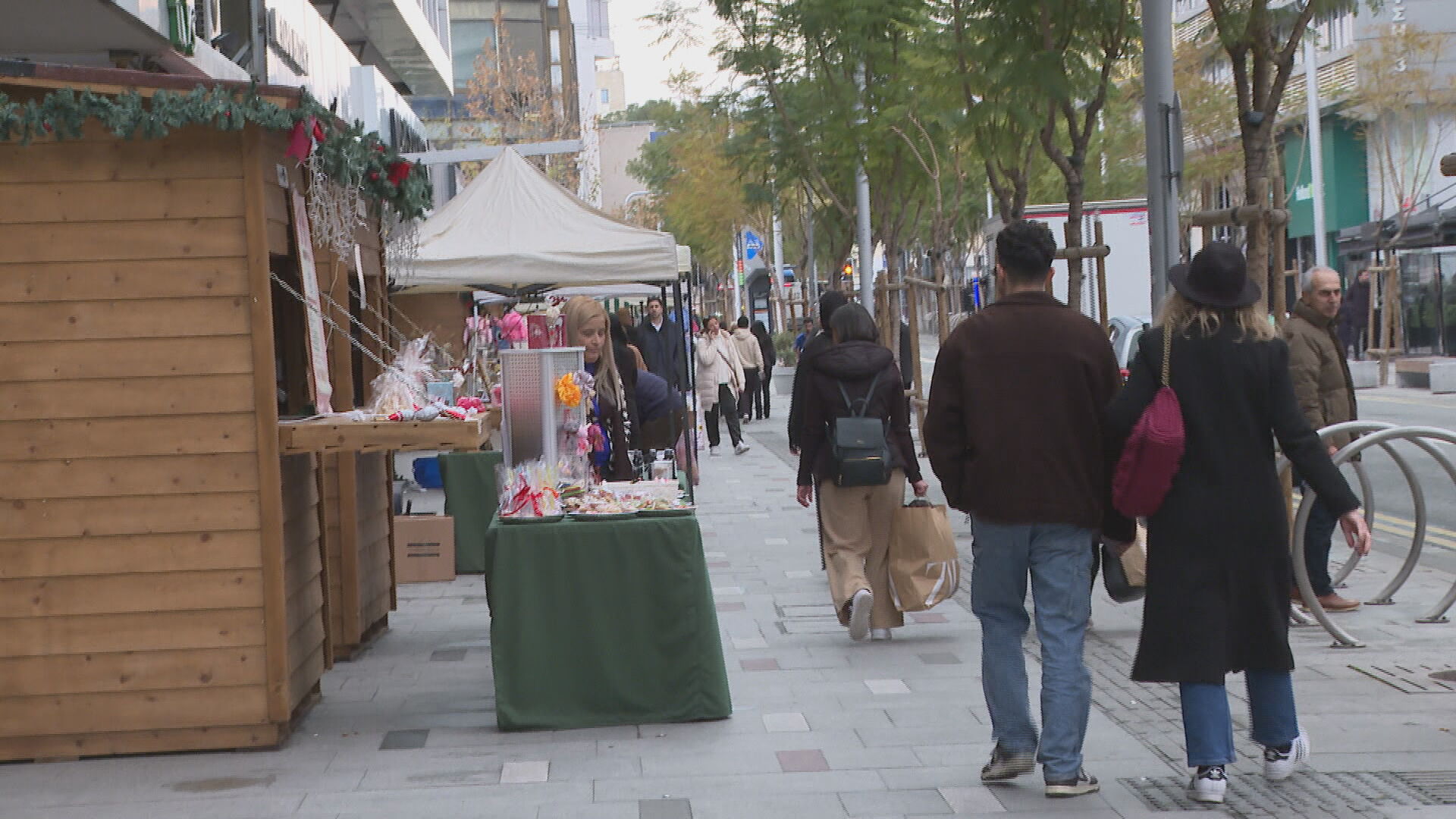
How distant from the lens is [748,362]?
2792 cm

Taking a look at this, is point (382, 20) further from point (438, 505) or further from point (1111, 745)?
point (1111, 745)

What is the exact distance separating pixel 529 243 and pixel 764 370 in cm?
2054

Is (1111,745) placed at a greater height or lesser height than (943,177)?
lesser

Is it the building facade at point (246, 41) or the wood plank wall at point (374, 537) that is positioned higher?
the building facade at point (246, 41)

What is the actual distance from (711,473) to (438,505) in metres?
4.64

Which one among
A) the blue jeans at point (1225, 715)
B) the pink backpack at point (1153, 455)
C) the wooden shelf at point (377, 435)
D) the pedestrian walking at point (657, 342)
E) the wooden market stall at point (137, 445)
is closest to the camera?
the pink backpack at point (1153, 455)

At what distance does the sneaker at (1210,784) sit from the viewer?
559 centimetres

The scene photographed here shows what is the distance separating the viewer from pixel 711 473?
20.3 meters

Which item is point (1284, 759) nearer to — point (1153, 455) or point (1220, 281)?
point (1153, 455)

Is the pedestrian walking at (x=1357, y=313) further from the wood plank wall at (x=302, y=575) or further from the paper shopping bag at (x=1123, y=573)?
the wood plank wall at (x=302, y=575)

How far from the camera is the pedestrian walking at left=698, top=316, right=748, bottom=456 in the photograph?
73.8 ft

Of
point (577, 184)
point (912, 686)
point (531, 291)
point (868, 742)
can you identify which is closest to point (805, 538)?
point (531, 291)

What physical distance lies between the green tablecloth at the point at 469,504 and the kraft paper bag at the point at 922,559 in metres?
4.24

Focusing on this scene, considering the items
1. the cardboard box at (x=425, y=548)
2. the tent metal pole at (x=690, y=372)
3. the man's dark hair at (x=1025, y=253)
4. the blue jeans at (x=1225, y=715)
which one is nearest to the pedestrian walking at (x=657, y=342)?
the tent metal pole at (x=690, y=372)
